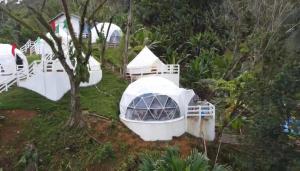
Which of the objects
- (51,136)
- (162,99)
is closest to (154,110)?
(162,99)

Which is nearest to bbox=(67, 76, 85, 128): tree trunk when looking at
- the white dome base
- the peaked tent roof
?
the white dome base

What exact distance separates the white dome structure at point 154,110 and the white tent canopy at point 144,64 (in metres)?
8.05

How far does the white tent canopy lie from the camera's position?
33.8 metres

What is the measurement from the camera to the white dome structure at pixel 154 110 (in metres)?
24.1

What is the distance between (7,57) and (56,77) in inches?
188

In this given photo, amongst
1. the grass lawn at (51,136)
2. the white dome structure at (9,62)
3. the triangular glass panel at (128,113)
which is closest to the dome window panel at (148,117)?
the triangular glass panel at (128,113)

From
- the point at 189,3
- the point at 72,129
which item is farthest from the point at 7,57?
the point at 189,3

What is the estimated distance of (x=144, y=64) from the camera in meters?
34.8

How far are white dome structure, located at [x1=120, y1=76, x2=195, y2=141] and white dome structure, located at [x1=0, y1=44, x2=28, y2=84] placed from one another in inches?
281

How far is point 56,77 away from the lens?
27.0 m

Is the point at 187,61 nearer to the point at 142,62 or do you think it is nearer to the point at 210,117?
the point at 142,62

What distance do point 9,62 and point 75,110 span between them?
8.32m

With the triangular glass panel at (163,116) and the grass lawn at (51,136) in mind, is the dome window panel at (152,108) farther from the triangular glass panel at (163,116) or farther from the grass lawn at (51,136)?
the grass lawn at (51,136)

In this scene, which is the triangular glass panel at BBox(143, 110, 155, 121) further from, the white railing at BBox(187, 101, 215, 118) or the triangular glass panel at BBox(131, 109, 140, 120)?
the white railing at BBox(187, 101, 215, 118)
